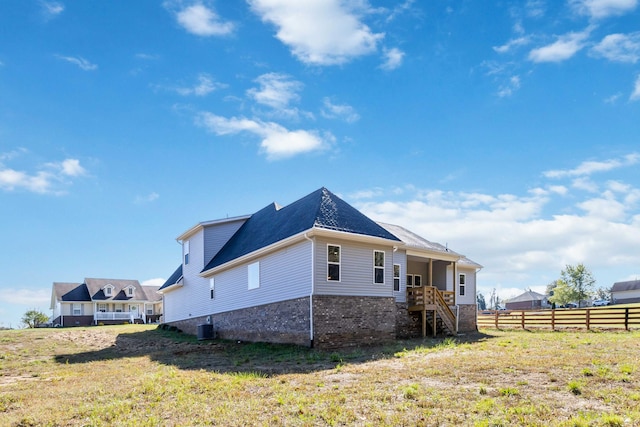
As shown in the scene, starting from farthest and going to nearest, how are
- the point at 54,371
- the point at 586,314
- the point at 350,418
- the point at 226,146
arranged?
the point at 586,314, the point at 226,146, the point at 54,371, the point at 350,418

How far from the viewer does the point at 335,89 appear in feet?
56.3

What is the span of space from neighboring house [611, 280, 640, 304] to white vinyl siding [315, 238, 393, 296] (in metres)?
69.8

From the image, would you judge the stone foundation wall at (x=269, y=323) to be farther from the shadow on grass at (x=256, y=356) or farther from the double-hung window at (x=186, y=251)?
the double-hung window at (x=186, y=251)

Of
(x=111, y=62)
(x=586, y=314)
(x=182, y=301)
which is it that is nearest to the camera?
(x=111, y=62)

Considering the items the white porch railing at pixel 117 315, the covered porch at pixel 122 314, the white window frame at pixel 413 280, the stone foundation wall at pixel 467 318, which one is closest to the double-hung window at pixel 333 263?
the white window frame at pixel 413 280

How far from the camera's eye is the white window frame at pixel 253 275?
19359mm

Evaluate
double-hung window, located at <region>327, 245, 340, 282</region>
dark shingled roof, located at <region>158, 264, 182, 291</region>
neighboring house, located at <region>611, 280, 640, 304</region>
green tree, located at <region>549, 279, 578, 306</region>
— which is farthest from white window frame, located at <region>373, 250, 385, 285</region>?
neighboring house, located at <region>611, 280, 640, 304</region>

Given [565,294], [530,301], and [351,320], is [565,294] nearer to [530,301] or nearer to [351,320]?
[530,301]

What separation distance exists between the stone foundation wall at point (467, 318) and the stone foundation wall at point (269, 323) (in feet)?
36.4

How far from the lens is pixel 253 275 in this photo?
1978 centimetres

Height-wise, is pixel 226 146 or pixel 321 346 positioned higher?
pixel 226 146

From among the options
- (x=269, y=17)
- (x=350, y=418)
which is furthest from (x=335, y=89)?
(x=350, y=418)

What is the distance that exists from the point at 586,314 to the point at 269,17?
67.4 feet

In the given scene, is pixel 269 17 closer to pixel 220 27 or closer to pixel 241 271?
pixel 220 27
